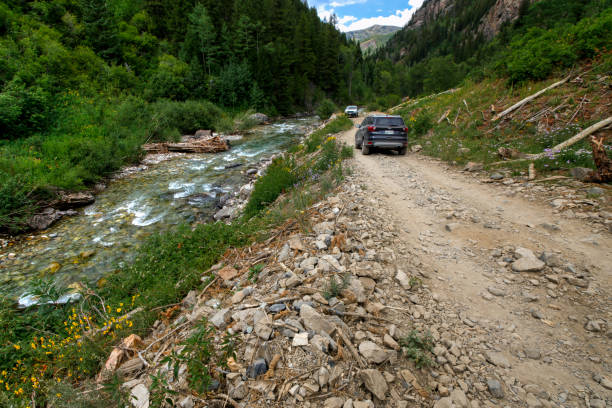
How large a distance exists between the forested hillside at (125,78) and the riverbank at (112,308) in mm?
7062

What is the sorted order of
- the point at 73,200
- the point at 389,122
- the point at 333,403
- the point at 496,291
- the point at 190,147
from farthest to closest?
the point at 190,147 → the point at 389,122 → the point at 73,200 → the point at 496,291 → the point at 333,403

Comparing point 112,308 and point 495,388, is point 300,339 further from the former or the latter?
point 112,308

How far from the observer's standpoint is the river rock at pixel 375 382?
93.4 inches

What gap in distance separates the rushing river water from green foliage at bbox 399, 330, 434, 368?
7631 millimetres

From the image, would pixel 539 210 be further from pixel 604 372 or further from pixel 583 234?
pixel 604 372

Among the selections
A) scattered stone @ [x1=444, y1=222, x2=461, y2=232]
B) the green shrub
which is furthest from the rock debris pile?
the green shrub

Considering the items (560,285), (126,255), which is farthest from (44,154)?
(560,285)

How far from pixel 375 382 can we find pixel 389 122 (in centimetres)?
1208

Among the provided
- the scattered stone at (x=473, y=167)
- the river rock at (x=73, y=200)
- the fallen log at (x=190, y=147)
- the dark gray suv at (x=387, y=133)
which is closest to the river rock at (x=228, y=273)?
the scattered stone at (x=473, y=167)

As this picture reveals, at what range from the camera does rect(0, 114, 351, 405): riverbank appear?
12.6 feet

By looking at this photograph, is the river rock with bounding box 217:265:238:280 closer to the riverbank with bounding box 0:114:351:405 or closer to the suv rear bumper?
the riverbank with bounding box 0:114:351:405

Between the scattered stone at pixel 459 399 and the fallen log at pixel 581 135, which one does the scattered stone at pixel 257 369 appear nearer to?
the scattered stone at pixel 459 399

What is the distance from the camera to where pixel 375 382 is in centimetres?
244

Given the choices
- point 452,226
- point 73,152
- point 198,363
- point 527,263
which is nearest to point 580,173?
A: point 452,226
